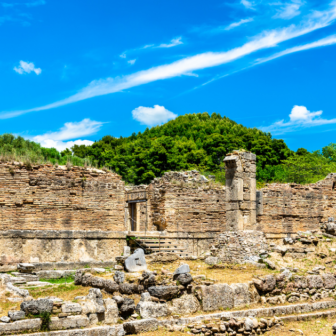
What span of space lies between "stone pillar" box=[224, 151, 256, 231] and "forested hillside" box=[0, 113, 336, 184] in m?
13.5

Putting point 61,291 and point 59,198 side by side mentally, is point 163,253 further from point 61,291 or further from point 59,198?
point 59,198

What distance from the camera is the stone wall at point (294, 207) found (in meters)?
20.8

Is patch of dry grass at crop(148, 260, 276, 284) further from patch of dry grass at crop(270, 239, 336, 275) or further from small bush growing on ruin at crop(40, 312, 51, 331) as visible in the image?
small bush growing on ruin at crop(40, 312, 51, 331)

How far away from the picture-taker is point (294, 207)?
21703 mm

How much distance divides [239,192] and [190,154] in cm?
2707

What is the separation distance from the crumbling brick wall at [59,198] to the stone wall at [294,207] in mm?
7389

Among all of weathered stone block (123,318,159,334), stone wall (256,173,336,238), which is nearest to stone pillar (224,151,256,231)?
stone wall (256,173,336,238)

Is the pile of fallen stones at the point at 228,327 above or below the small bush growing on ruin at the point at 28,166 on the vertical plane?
below

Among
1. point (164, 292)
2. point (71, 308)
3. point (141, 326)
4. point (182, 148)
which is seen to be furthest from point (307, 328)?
point (182, 148)

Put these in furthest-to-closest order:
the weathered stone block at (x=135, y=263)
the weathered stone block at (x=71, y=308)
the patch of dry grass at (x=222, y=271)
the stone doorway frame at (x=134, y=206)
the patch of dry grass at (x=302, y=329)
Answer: the stone doorway frame at (x=134, y=206) → the patch of dry grass at (x=222, y=271) → the weathered stone block at (x=135, y=263) → the patch of dry grass at (x=302, y=329) → the weathered stone block at (x=71, y=308)

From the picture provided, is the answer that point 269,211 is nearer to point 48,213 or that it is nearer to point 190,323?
point 48,213

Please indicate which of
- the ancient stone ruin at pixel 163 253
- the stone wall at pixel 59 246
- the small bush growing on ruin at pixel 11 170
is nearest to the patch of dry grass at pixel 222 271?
the ancient stone ruin at pixel 163 253

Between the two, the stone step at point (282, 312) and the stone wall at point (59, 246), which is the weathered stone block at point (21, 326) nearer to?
the stone step at point (282, 312)

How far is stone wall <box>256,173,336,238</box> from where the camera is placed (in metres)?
20.8
